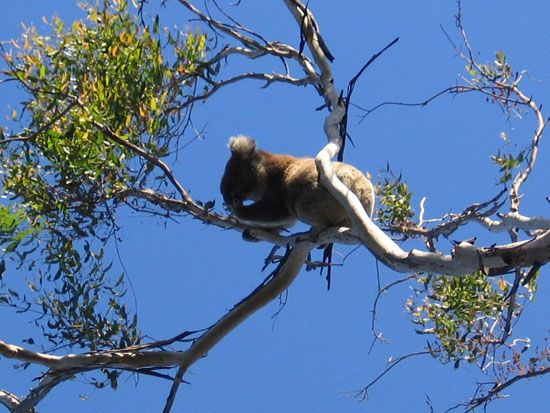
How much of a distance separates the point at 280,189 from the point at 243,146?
0.44 metres

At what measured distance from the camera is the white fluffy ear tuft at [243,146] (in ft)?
17.9

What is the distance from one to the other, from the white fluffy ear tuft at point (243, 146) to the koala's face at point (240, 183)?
42 millimetres

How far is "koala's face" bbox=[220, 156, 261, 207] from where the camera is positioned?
17.7ft

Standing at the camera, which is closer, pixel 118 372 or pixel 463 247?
pixel 463 247

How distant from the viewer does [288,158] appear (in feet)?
17.8

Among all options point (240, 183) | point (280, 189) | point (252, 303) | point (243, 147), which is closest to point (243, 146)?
point (243, 147)

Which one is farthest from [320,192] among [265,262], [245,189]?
[245,189]

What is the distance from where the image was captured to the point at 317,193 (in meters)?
4.68

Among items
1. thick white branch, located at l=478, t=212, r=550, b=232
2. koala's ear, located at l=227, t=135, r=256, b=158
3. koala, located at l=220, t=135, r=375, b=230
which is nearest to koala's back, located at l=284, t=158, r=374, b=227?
koala, located at l=220, t=135, r=375, b=230

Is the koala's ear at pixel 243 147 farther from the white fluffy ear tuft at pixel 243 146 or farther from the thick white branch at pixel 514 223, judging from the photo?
the thick white branch at pixel 514 223

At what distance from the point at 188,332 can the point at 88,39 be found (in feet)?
5.86

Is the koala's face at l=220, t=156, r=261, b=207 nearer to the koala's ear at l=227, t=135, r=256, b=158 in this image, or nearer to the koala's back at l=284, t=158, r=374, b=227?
the koala's ear at l=227, t=135, r=256, b=158

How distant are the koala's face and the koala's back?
0.90ft

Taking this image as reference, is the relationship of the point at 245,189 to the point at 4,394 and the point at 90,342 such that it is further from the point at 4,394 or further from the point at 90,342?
the point at 4,394
